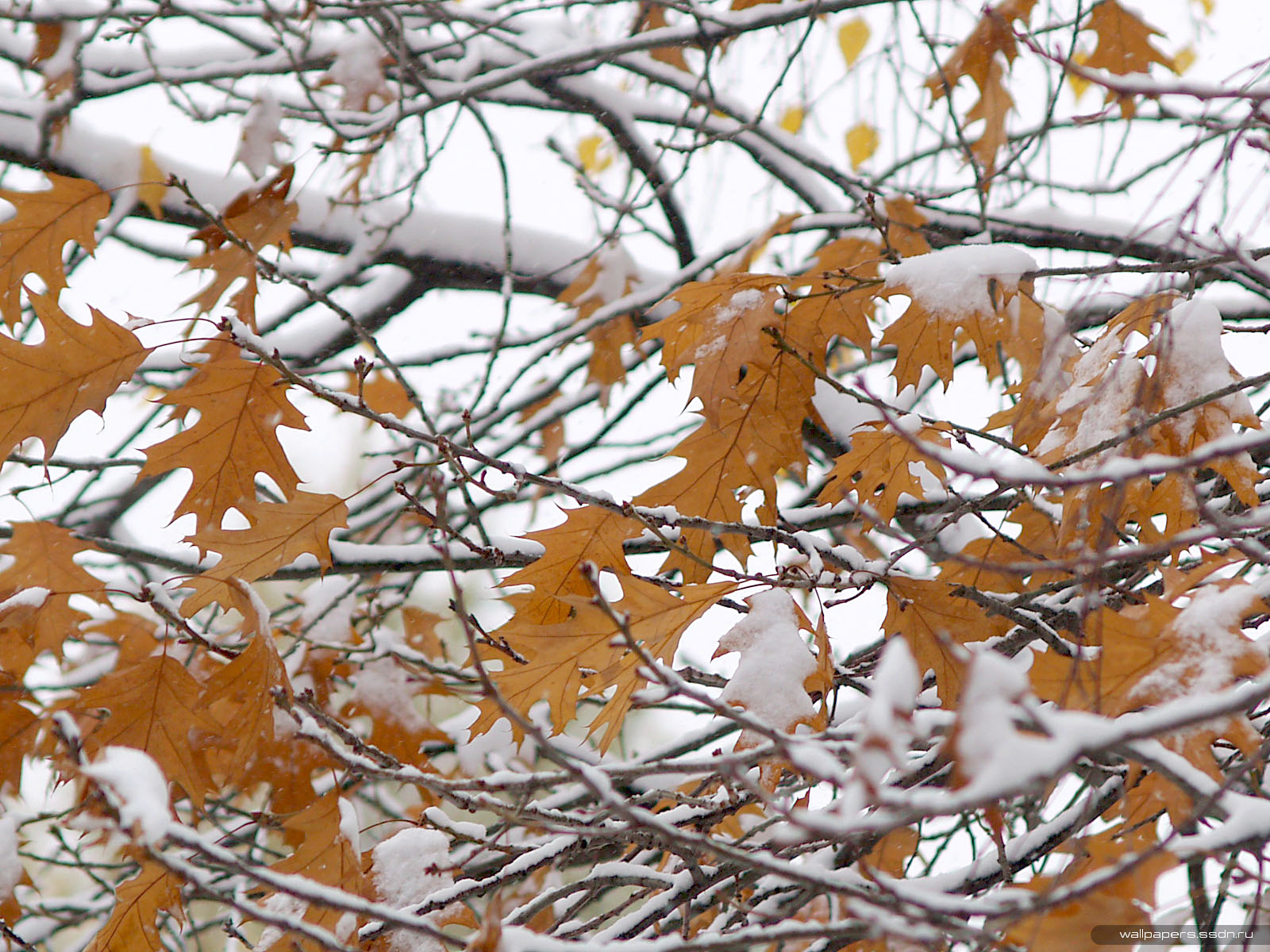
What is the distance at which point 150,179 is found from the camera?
271 cm

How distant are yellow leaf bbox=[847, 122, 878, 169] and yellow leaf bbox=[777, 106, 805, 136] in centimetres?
21

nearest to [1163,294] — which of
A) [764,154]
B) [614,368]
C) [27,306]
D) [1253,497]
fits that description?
[1253,497]

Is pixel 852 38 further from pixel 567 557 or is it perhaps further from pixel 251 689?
pixel 251 689

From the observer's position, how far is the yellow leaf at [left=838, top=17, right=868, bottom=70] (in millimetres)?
3441

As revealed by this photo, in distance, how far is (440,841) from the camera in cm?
131

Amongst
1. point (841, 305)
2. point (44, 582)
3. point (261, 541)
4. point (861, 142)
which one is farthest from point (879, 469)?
point (861, 142)

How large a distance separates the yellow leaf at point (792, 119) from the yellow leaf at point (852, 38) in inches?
9.8

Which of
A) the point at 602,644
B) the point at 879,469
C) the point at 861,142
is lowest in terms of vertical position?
the point at 602,644

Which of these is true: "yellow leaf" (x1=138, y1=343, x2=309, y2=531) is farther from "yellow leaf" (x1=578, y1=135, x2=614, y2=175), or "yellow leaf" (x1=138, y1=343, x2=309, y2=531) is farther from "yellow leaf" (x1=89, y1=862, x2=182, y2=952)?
"yellow leaf" (x1=578, y1=135, x2=614, y2=175)

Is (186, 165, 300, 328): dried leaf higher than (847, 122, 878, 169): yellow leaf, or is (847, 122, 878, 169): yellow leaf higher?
(847, 122, 878, 169): yellow leaf

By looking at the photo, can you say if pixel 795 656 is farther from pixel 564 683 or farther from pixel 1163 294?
pixel 1163 294

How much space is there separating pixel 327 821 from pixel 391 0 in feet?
5.34

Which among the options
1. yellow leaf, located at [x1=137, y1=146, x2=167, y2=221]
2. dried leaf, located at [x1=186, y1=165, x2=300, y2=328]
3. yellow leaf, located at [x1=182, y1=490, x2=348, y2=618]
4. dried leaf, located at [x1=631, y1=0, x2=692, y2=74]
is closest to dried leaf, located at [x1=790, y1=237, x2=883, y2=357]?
yellow leaf, located at [x1=182, y1=490, x2=348, y2=618]

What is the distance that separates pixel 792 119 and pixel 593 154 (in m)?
0.84
